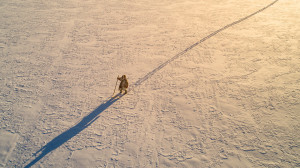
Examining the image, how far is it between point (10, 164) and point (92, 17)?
10.6 m

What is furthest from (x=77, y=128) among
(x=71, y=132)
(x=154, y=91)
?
(x=154, y=91)

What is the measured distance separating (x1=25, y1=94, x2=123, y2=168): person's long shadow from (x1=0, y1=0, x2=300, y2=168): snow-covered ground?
1.2 inches

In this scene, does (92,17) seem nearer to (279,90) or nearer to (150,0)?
(150,0)

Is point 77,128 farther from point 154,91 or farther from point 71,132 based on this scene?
point 154,91

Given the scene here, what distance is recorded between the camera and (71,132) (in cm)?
565

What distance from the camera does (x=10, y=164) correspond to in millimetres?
4887

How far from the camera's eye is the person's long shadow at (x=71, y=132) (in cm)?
513

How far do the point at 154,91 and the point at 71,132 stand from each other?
3.17 metres

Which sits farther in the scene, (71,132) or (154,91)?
(154,91)

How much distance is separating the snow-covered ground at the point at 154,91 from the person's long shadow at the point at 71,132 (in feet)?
0.10

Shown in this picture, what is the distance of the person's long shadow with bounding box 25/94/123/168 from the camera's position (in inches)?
202

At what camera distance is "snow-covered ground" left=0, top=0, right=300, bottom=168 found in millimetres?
5109

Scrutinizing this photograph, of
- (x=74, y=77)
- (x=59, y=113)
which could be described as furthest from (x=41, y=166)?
(x=74, y=77)

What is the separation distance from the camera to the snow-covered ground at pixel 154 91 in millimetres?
5109
